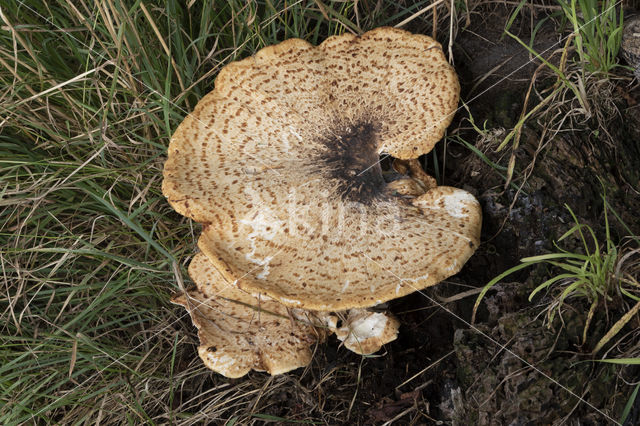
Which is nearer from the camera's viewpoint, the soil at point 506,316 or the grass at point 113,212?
the soil at point 506,316

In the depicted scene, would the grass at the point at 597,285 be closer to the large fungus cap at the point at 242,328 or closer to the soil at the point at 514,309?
the soil at the point at 514,309

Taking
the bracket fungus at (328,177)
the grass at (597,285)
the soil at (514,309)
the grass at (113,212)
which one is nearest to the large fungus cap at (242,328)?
the bracket fungus at (328,177)

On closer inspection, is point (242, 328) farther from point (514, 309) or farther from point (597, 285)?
point (597, 285)

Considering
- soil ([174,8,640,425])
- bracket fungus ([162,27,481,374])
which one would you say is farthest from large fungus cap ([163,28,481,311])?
soil ([174,8,640,425])

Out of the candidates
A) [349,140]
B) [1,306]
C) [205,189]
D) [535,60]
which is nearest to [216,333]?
[205,189]

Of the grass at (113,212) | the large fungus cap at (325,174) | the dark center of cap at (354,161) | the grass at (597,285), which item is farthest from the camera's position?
the grass at (113,212)

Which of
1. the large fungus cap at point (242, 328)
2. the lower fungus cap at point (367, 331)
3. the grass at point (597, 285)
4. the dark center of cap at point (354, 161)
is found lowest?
the lower fungus cap at point (367, 331)

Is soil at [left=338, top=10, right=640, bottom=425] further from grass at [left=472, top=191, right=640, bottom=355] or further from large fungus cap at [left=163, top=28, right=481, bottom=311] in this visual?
large fungus cap at [left=163, top=28, right=481, bottom=311]
